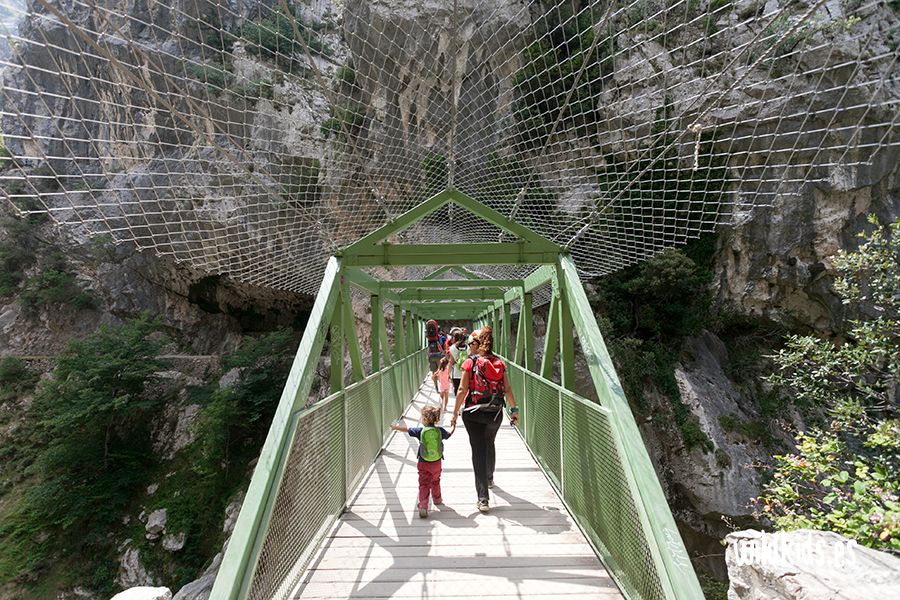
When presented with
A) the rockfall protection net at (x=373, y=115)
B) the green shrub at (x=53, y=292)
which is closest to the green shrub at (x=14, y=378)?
the green shrub at (x=53, y=292)

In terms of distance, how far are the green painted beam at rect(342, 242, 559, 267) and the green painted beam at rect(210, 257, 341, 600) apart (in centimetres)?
83

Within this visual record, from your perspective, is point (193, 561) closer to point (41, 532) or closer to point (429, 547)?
point (41, 532)

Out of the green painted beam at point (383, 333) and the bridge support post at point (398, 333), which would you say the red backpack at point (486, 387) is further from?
the bridge support post at point (398, 333)

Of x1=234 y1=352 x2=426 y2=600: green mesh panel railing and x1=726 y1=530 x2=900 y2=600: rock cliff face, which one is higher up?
x1=234 y1=352 x2=426 y2=600: green mesh panel railing

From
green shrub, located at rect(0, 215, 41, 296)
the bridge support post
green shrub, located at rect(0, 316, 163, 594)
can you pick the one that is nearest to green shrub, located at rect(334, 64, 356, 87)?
the bridge support post

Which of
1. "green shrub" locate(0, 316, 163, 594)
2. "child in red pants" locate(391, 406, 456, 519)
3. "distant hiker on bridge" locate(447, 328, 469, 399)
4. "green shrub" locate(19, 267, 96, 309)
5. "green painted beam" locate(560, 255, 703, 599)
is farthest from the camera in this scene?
"green shrub" locate(19, 267, 96, 309)

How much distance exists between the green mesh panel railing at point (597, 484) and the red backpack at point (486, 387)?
45 cm

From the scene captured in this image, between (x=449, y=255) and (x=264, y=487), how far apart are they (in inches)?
83.5

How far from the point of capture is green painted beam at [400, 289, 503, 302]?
7.34m

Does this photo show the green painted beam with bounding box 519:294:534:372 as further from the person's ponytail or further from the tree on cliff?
the tree on cliff

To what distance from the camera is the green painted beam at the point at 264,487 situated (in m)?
1.49

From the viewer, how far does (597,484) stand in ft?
7.35

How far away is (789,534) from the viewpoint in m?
2.21

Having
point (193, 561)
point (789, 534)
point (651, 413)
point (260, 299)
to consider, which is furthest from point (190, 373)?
point (789, 534)
